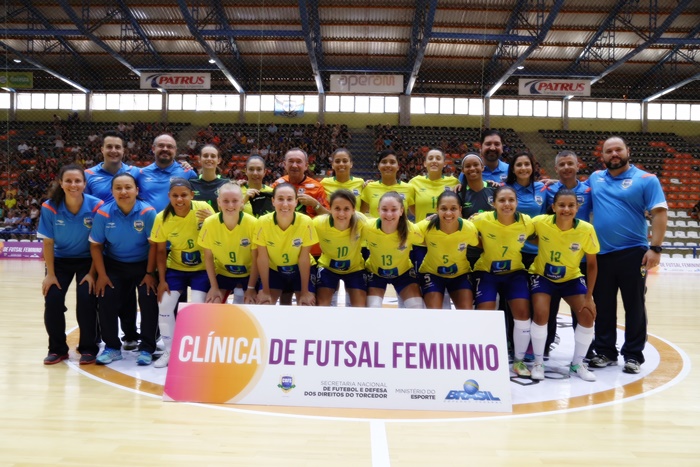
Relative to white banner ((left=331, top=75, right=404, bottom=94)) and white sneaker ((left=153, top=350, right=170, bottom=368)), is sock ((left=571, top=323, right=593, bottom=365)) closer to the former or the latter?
white sneaker ((left=153, top=350, right=170, bottom=368))

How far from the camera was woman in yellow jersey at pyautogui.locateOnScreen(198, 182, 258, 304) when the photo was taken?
155 inches

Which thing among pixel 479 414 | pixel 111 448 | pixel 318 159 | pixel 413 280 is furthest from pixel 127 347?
pixel 318 159

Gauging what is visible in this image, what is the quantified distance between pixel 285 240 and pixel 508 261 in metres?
1.77

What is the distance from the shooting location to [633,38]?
17.0 metres

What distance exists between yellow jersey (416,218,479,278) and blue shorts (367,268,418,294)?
169 millimetres

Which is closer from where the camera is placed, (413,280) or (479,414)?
(479,414)

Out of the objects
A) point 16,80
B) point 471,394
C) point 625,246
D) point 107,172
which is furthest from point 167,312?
point 16,80

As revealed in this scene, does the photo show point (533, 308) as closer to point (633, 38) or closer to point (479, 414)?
point (479, 414)

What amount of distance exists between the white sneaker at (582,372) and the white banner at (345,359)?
107 centimetres

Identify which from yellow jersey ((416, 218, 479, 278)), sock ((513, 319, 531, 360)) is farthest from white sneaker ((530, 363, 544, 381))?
yellow jersey ((416, 218, 479, 278))

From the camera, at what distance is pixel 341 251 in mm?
4078

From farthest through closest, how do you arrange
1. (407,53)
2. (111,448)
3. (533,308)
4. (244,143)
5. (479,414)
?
(244,143) → (407,53) → (533,308) → (479,414) → (111,448)

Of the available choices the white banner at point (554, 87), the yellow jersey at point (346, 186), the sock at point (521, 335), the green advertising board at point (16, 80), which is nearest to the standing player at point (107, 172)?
the yellow jersey at point (346, 186)

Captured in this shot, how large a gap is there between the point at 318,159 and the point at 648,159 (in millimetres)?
13451
